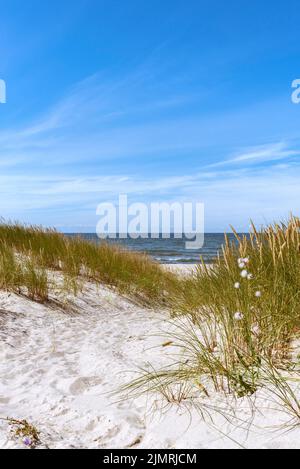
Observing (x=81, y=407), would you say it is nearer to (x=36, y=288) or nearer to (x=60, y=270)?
(x=36, y=288)

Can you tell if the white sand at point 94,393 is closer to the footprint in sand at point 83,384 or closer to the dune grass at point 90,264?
the footprint in sand at point 83,384

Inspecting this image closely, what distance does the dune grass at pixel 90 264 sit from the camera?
8.44 metres

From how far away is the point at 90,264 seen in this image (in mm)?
9164

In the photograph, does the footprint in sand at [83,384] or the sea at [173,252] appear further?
the sea at [173,252]

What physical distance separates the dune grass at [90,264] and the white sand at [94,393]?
1.71 meters

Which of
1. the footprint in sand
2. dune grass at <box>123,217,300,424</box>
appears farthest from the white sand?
dune grass at <box>123,217,300,424</box>

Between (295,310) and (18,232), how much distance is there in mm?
8894

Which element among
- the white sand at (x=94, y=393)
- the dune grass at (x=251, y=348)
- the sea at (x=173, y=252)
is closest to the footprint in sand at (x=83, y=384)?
the white sand at (x=94, y=393)

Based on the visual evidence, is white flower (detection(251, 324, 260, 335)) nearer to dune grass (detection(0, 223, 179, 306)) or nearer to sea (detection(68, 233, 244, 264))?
sea (detection(68, 233, 244, 264))

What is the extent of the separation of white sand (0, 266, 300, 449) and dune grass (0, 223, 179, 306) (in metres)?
1.71

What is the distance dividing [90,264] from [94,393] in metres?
5.83

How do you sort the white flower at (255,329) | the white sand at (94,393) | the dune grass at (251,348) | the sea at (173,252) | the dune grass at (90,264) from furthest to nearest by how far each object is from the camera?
the sea at (173,252) → the dune grass at (90,264) → the white flower at (255,329) → the dune grass at (251,348) → the white sand at (94,393)
